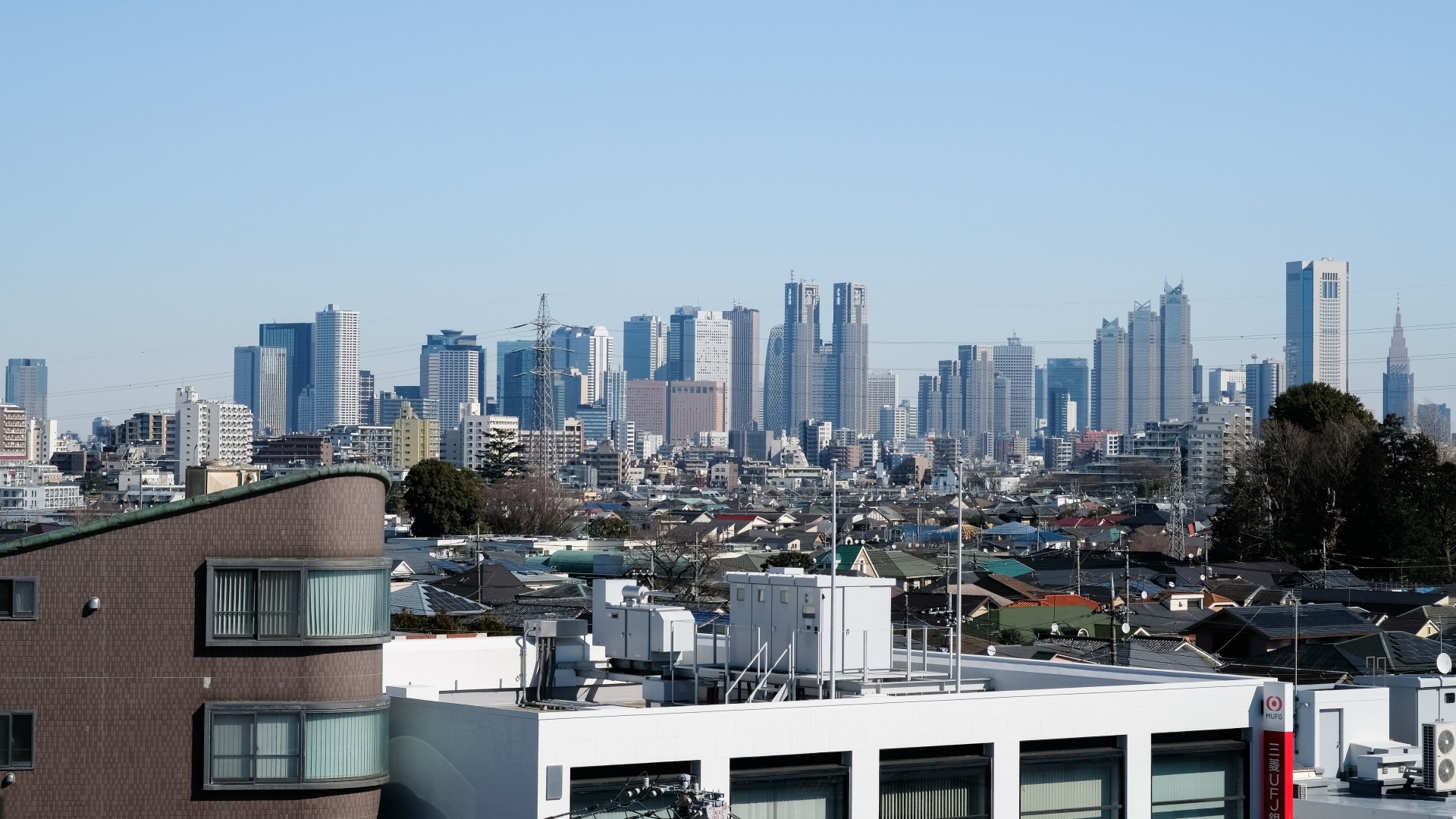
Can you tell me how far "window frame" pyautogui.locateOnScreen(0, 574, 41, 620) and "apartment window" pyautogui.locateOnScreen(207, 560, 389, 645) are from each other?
1.53 m

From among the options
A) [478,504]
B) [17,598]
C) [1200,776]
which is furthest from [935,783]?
[478,504]

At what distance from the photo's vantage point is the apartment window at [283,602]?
662 inches

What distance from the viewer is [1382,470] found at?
76.6 metres

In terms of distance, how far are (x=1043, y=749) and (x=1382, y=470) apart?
6260 cm

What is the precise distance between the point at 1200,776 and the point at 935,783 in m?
3.75

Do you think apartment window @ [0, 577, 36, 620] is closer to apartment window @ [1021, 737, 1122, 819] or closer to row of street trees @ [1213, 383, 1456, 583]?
apartment window @ [1021, 737, 1122, 819]

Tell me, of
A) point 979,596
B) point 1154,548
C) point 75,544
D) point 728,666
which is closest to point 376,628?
point 75,544

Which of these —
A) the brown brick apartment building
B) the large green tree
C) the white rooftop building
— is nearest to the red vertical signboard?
the white rooftop building

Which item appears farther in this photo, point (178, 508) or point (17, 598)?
point (178, 508)

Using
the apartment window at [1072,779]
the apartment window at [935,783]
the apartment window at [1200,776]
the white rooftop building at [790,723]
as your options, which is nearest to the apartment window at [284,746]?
the white rooftop building at [790,723]

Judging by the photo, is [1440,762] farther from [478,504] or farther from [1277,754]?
[478,504]

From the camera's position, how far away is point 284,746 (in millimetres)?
16828

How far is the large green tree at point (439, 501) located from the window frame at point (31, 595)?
276 ft

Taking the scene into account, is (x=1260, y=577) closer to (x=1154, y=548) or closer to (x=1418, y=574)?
(x=1418, y=574)
